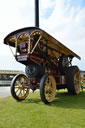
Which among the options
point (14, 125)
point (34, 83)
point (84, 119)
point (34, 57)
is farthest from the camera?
A: point (34, 83)

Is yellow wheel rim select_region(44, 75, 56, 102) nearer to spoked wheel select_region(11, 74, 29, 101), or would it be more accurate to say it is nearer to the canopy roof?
spoked wheel select_region(11, 74, 29, 101)

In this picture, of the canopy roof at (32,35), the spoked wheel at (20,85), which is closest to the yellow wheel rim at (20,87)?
the spoked wheel at (20,85)

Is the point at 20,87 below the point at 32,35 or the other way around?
below

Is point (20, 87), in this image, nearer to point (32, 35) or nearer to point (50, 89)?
point (50, 89)

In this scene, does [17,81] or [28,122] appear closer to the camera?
[28,122]

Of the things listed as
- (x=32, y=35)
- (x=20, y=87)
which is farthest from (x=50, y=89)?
(x=32, y=35)

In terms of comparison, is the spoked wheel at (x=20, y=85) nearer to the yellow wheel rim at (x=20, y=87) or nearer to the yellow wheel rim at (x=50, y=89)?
the yellow wheel rim at (x=20, y=87)

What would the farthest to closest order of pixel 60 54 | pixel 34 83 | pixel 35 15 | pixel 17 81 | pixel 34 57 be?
pixel 35 15 → pixel 60 54 → pixel 17 81 → pixel 34 83 → pixel 34 57

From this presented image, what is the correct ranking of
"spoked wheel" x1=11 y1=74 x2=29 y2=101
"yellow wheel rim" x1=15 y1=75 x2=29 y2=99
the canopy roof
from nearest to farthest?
the canopy roof, "spoked wheel" x1=11 y1=74 x2=29 y2=101, "yellow wheel rim" x1=15 y1=75 x2=29 y2=99

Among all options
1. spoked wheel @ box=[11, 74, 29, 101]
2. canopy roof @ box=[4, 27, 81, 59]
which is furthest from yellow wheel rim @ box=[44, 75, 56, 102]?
canopy roof @ box=[4, 27, 81, 59]

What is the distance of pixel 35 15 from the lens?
303 inches

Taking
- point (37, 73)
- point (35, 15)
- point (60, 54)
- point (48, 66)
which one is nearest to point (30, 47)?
point (37, 73)

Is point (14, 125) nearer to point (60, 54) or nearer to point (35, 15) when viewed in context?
point (60, 54)

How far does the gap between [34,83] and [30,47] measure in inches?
56.4
